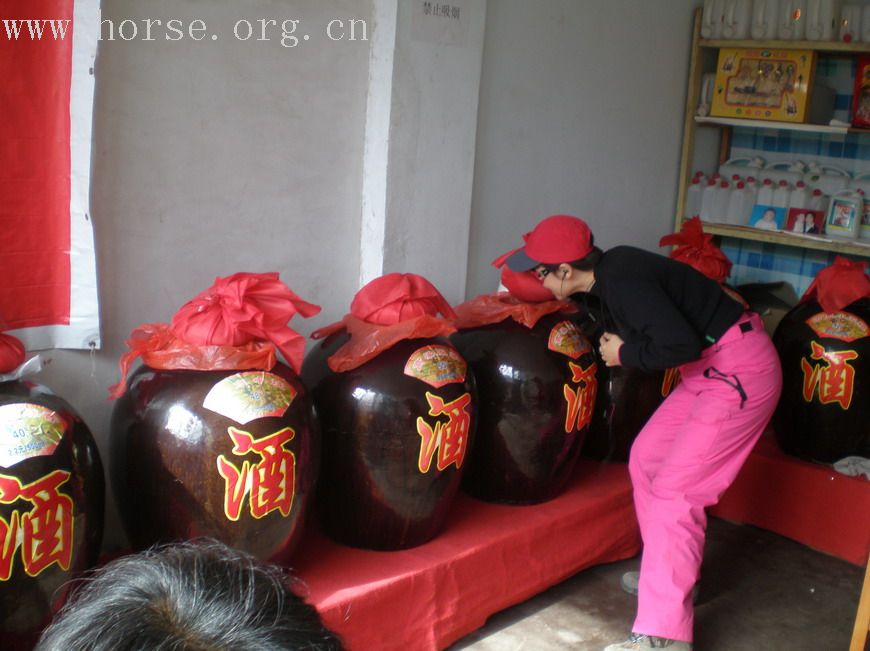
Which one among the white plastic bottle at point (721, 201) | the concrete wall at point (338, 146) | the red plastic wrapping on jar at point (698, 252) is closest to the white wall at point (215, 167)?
the concrete wall at point (338, 146)

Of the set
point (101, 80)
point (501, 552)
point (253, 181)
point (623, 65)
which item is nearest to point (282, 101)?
point (253, 181)

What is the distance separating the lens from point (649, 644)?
96.6 inches

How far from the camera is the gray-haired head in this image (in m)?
0.69

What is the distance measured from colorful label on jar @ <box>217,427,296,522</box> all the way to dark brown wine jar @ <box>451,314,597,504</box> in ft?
2.45

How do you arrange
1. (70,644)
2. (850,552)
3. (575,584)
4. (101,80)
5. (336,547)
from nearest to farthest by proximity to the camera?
(70,644) < (101,80) < (336,547) < (575,584) < (850,552)

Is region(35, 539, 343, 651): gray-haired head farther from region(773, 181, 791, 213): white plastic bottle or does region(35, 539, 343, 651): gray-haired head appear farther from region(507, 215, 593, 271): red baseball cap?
region(773, 181, 791, 213): white plastic bottle

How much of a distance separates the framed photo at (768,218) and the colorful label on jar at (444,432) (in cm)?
227

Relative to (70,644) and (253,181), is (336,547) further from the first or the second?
(70,644)

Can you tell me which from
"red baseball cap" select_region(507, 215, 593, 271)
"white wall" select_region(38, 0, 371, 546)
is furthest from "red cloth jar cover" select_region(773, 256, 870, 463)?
"white wall" select_region(38, 0, 371, 546)

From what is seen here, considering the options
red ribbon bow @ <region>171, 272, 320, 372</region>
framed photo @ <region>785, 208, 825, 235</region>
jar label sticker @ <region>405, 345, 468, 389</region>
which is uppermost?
framed photo @ <region>785, 208, 825, 235</region>

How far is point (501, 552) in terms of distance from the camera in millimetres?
2549

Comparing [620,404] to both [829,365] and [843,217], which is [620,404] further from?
[843,217]

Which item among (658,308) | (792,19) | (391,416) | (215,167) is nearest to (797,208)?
(792,19)

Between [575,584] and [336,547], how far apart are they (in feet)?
2.86
